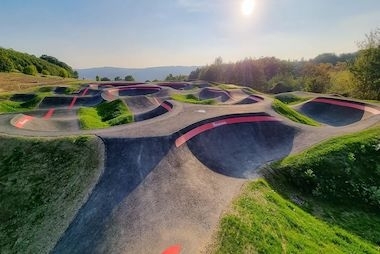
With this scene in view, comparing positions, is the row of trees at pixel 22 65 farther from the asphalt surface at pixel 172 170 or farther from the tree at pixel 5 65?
the asphalt surface at pixel 172 170

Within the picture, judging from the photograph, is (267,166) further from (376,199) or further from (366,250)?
(366,250)

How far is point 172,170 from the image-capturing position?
2075 centimetres

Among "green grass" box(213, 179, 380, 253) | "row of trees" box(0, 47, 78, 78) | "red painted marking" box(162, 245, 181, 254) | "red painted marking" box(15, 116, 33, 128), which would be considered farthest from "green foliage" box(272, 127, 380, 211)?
"row of trees" box(0, 47, 78, 78)

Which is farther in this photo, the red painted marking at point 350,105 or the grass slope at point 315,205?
the red painted marking at point 350,105

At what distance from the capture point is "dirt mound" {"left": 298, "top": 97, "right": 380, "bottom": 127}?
40.1m

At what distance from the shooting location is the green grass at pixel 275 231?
1484 cm

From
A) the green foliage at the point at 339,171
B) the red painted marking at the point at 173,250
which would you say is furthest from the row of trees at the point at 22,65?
the red painted marking at the point at 173,250

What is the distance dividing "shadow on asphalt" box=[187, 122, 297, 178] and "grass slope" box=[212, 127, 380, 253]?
6.42 feet

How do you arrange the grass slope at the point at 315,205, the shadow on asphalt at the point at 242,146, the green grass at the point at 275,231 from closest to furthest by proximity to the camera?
the green grass at the point at 275,231, the grass slope at the point at 315,205, the shadow on asphalt at the point at 242,146

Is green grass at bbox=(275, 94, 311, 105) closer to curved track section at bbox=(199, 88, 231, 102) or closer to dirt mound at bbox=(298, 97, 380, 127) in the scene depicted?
dirt mound at bbox=(298, 97, 380, 127)

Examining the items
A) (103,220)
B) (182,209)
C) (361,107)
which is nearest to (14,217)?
(103,220)

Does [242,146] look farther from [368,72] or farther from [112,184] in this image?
[368,72]

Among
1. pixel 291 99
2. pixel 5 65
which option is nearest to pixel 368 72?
pixel 291 99

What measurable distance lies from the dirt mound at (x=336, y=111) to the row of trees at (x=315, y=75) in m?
17.7
